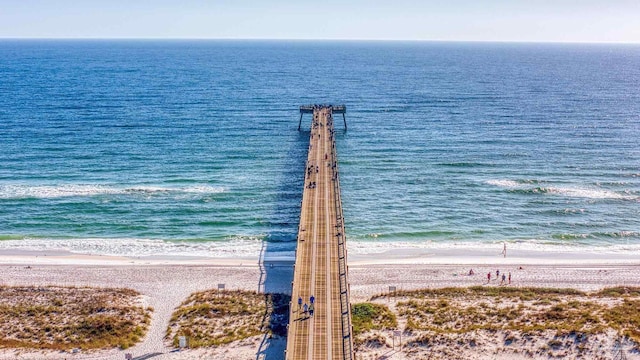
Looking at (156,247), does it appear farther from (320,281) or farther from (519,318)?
(519,318)

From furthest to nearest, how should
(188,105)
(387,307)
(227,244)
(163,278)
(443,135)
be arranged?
(188,105), (443,135), (227,244), (163,278), (387,307)

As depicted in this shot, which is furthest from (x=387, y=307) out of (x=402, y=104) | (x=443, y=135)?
(x=402, y=104)

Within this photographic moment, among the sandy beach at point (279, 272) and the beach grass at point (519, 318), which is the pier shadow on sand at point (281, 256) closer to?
the sandy beach at point (279, 272)

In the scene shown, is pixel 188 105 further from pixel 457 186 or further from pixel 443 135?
pixel 457 186

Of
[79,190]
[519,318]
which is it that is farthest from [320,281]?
[79,190]

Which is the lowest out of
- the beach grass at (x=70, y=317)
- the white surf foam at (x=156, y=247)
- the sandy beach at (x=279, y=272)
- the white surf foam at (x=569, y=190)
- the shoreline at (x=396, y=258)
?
the beach grass at (x=70, y=317)

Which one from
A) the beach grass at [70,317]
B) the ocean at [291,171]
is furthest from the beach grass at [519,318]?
the beach grass at [70,317]
